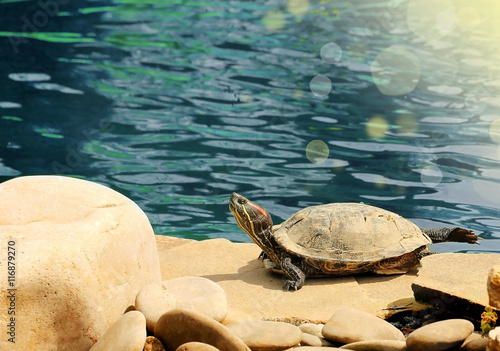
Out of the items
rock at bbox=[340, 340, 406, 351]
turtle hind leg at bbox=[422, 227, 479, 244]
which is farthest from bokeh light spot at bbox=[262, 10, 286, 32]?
rock at bbox=[340, 340, 406, 351]

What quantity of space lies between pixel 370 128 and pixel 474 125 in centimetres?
237

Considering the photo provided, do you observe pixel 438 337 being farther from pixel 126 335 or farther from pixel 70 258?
pixel 70 258

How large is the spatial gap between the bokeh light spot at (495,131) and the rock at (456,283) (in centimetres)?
A: 678

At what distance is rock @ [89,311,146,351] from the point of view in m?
3.48

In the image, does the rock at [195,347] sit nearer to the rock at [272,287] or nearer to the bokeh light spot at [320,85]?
the rock at [272,287]

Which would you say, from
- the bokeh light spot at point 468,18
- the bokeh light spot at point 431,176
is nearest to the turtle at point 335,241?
the bokeh light spot at point 431,176

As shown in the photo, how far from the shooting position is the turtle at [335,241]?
5.55m

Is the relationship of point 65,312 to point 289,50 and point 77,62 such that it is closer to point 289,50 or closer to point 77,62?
point 77,62

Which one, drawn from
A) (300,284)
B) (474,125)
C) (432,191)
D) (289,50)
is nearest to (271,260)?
(300,284)

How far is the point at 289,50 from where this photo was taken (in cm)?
1833

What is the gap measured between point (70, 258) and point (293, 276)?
238cm

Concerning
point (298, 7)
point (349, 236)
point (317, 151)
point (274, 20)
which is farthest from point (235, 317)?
point (298, 7)

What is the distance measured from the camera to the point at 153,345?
3682 mm

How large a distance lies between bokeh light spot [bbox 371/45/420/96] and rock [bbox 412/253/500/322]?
380 inches
